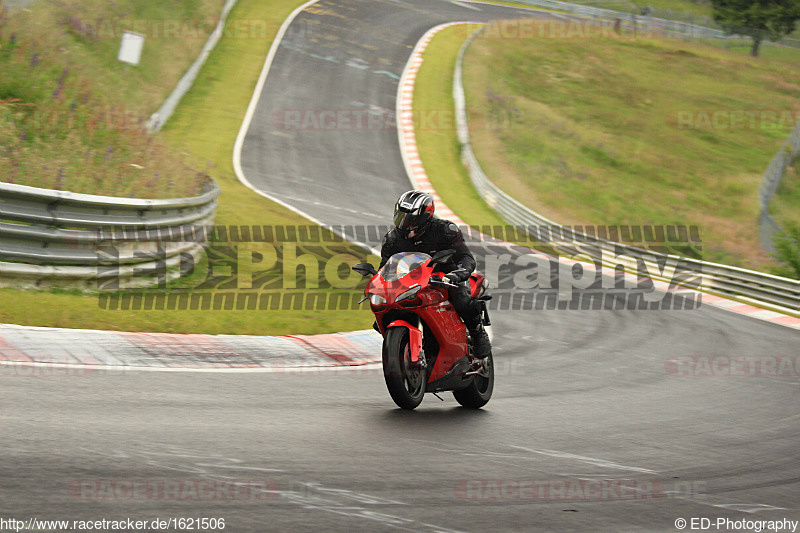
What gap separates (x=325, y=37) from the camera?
44.3m

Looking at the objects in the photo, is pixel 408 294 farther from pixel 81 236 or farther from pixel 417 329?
pixel 81 236

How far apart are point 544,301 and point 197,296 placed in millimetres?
7324

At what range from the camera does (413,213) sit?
25.3 ft

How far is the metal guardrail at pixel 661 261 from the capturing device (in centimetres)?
2017

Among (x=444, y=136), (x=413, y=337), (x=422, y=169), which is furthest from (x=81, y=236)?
(x=444, y=136)

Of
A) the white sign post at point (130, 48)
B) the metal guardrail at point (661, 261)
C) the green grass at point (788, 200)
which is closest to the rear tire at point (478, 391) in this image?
the metal guardrail at point (661, 261)

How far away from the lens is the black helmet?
25.3 feet

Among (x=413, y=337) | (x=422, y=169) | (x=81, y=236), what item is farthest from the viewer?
(x=422, y=169)

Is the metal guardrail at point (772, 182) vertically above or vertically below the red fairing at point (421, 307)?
below

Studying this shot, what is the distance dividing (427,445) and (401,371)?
3.20 ft

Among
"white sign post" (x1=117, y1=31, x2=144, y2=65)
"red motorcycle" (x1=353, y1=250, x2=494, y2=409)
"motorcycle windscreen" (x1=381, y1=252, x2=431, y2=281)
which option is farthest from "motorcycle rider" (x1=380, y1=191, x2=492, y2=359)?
"white sign post" (x1=117, y1=31, x2=144, y2=65)

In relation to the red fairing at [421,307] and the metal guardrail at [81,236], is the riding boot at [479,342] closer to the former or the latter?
the red fairing at [421,307]

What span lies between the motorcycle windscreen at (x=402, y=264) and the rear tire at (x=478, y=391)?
4.78 feet

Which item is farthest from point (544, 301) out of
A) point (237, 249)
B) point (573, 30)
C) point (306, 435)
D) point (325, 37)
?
point (573, 30)
